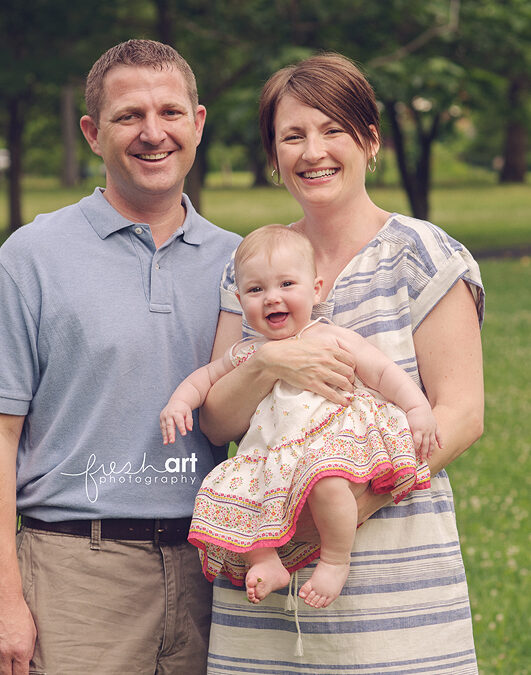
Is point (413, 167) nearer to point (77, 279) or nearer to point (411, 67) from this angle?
point (411, 67)

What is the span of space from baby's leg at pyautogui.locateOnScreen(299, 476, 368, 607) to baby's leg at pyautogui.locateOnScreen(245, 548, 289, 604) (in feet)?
0.25

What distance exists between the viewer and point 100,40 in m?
19.9

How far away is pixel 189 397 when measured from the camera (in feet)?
10.1

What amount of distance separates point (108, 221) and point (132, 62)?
53 centimetres

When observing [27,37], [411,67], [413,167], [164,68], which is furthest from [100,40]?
[164,68]

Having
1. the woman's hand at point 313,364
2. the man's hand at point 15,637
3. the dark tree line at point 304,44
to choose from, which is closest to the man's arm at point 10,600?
the man's hand at point 15,637

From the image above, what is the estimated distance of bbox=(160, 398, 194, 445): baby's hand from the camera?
2.96 meters

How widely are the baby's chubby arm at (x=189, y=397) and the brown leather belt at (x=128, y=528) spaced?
0.95 ft

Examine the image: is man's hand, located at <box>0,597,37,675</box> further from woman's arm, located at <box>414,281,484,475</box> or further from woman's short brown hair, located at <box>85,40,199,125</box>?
woman's short brown hair, located at <box>85,40,199,125</box>

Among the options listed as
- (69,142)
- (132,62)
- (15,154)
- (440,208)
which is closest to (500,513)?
(132,62)

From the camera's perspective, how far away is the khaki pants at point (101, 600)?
3084mm

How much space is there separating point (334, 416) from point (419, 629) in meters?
0.69

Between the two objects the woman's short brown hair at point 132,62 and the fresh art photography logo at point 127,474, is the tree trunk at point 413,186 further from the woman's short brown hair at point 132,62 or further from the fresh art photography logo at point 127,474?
the fresh art photography logo at point 127,474

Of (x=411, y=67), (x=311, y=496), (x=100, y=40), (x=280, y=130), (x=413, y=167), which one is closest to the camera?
(x=311, y=496)
